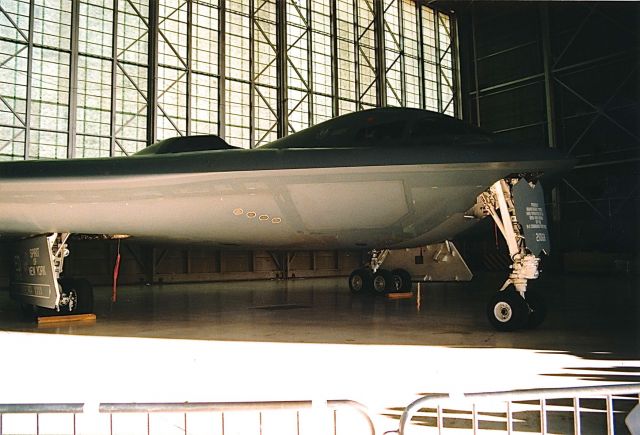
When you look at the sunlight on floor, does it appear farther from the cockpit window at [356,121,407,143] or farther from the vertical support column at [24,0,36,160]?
the vertical support column at [24,0,36,160]

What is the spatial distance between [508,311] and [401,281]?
616cm

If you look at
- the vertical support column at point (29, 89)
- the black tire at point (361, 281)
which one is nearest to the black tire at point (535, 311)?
the black tire at point (361, 281)

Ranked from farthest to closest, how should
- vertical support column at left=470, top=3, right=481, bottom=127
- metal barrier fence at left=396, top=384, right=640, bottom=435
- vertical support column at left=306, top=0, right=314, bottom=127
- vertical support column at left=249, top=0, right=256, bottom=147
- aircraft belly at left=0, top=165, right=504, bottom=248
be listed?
vertical support column at left=470, top=3, right=481, bottom=127 → vertical support column at left=306, top=0, right=314, bottom=127 → vertical support column at left=249, top=0, right=256, bottom=147 → aircraft belly at left=0, top=165, right=504, bottom=248 → metal barrier fence at left=396, top=384, right=640, bottom=435

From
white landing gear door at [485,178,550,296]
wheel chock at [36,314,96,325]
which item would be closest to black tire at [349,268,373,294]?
white landing gear door at [485,178,550,296]

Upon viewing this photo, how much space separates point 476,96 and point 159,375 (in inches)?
1168

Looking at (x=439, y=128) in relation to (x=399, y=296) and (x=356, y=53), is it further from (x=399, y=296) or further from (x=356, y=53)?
(x=356, y=53)

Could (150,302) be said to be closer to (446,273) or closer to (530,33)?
(446,273)

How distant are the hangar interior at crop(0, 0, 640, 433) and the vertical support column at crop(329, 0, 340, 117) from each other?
71 mm

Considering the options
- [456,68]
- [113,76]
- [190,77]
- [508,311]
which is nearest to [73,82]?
[113,76]

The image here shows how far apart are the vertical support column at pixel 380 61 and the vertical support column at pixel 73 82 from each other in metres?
14.8

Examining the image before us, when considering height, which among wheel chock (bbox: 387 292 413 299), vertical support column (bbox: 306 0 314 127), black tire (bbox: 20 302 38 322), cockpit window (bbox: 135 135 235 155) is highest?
vertical support column (bbox: 306 0 314 127)

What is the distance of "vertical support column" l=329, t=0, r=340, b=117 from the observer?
26.9m

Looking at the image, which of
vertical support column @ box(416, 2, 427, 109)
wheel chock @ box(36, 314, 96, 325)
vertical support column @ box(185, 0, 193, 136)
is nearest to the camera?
wheel chock @ box(36, 314, 96, 325)

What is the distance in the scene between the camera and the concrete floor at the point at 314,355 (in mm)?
4246
